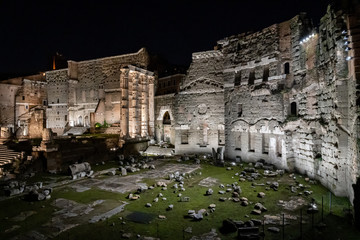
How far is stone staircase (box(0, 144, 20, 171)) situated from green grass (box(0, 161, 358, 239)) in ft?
22.9

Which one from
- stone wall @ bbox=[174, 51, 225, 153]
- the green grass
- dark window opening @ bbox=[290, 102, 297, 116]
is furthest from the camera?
stone wall @ bbox=[174, 51, 225, 153]

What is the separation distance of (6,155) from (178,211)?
14.5 meters

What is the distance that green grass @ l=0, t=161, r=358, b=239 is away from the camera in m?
6.56

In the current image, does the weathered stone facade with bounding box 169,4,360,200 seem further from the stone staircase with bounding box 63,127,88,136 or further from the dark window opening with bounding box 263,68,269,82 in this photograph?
the stone staircase with bounding box 63,127,88,136

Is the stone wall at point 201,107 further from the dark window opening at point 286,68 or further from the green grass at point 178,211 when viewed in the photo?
the green grass at point 178,211

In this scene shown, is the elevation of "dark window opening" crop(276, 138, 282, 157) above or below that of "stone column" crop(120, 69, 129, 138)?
below

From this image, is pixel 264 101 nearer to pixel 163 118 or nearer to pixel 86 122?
pixel 163 118

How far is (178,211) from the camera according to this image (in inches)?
320

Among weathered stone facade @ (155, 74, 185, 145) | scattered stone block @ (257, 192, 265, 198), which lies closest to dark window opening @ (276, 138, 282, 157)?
scattered stone block @ (257, 192, 265, 198)

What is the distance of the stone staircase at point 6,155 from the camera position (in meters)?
15.0

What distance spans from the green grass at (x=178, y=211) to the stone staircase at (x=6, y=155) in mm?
6987

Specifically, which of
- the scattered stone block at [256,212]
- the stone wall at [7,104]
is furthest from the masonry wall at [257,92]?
the stone wall at [7,104]

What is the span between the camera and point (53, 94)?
119 feet

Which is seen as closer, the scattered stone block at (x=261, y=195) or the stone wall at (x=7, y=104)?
the scattered stone block at (x=261, y=195)
